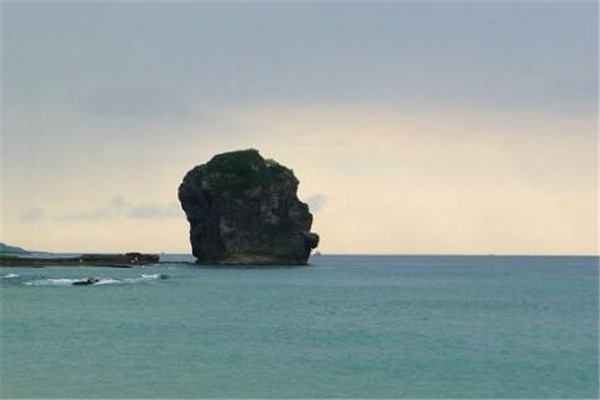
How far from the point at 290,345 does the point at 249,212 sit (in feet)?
400

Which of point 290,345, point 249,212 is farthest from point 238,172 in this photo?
point 290,345

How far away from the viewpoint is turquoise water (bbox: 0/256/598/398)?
36312 millimetres

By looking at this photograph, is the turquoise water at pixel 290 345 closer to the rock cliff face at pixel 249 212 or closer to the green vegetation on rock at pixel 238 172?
the rock cliff face at pixel 249 212

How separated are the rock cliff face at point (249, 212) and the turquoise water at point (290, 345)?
7982 cm

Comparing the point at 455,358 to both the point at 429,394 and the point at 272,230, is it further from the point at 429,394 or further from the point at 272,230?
the point at 272,230

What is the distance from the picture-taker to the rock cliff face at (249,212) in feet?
561

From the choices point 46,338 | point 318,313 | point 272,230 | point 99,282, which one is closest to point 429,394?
point 46,338

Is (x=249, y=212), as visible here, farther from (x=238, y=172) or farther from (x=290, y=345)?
(x=290, y=345)

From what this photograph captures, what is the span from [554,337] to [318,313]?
21072mm

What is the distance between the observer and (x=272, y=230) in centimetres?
17125

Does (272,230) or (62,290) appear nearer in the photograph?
(62,290)

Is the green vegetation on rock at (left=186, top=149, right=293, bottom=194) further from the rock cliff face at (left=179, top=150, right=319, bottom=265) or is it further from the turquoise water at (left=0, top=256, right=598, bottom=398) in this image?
the turquoise water at (left=0, top=256, right=598, bottom=398)

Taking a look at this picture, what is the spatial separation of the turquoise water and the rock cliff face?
262 feet

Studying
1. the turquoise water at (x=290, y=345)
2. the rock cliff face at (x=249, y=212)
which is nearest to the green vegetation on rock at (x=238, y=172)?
the rock cliff face at (x=249, y=212)
